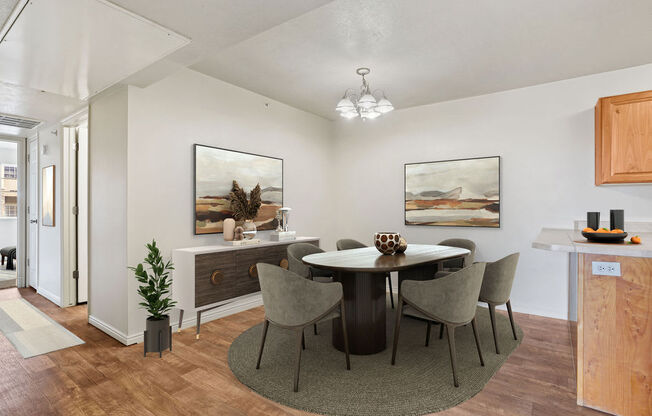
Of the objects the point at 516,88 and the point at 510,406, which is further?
the point at 516,88

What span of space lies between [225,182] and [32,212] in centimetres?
344

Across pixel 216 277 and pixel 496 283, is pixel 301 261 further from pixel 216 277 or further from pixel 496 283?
pixel 496 283

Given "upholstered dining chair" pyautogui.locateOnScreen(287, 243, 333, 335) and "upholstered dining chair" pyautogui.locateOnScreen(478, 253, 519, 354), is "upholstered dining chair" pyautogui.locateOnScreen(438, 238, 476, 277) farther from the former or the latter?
"upholstered dining chair" pyautogui.locateOnScreen(287, 243, 333, 335)

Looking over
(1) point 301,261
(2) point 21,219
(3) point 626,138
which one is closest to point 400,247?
(1) point 301,261

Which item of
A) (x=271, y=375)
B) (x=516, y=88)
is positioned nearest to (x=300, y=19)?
(x=271, y=375)

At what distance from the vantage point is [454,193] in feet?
14.4

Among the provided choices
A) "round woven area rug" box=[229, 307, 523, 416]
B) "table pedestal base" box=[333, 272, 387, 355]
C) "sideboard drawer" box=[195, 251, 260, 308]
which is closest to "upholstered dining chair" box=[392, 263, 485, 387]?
"round woven area rug" box=[229, 307, 523, 416]

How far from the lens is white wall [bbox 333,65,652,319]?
3.61 metres

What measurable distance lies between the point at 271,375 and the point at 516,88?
4010mm

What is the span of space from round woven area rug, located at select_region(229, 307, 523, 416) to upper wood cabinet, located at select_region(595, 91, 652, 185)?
5.77 ft

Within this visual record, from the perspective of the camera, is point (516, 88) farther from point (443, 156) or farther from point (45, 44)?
point (45, 44)

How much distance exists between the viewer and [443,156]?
4516 mm

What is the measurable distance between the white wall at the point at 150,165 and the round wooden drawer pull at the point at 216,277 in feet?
1.58

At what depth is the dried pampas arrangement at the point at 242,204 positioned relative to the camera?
376 centimetres
